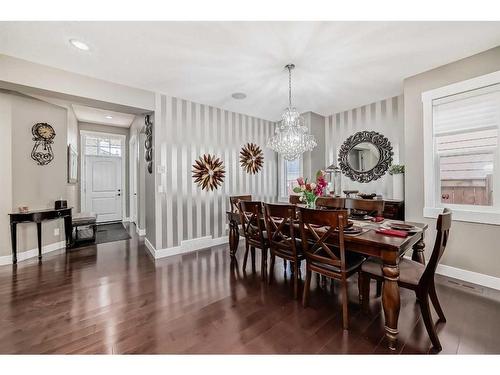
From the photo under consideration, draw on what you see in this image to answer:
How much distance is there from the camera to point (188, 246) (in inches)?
151

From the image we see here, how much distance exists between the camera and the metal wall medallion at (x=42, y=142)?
11.5ft

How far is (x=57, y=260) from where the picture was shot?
329 centimetres

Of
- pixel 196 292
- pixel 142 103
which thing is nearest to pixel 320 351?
pixel 196 292

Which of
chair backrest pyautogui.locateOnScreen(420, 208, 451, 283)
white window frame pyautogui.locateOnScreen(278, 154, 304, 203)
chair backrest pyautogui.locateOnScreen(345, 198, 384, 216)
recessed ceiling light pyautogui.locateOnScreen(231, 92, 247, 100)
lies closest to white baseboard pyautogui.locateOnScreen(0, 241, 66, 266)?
recessed ceiling light pyautogui.locateOnScreen(231, 92, 247, 100)

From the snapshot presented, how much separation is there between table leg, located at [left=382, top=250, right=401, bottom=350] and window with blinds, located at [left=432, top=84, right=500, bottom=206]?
1992 mm

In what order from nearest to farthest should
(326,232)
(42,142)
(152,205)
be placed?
1. (326,232)
2. (42,142)
3. (152,205)

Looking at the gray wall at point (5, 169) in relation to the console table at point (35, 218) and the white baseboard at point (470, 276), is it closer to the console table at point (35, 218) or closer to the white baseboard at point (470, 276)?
the console table at point (35, 218)

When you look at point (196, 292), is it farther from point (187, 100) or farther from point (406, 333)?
point (187, 100)

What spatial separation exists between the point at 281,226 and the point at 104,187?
19.2ft

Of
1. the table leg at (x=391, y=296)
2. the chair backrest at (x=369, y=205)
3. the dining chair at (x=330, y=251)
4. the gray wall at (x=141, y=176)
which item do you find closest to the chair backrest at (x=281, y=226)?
the dining chair at (x=330, y=251)

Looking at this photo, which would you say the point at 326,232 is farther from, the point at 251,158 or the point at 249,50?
the point at 251,158

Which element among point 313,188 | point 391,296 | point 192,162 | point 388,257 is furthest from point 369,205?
point 192,162
